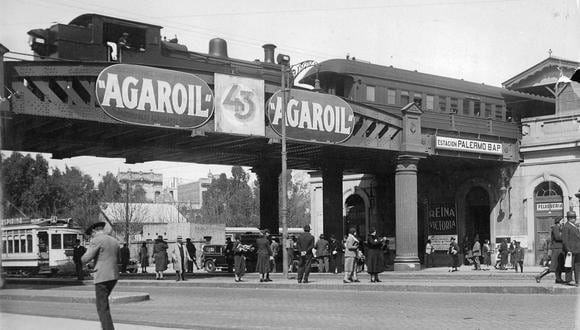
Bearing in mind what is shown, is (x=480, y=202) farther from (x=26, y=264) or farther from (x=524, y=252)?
(x=26, y=264)

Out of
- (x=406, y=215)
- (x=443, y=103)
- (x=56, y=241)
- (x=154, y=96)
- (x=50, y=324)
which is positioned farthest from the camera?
(x=56, y=241)

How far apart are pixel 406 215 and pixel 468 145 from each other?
500 cm

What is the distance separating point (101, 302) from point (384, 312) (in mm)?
6359

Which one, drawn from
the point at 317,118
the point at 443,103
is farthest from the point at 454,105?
the point at 317,118

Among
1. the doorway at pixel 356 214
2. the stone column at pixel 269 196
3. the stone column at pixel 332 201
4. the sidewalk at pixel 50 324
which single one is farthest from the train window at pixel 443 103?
the sidewalk at pixel 50 324

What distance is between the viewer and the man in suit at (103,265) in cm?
978

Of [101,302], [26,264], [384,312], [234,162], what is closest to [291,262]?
[234,162]

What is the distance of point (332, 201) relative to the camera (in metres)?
37.3

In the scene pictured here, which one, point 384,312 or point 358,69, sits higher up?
point 358,69

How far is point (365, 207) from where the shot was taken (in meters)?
44.5

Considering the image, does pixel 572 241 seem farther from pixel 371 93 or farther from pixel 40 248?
pixel 40 248

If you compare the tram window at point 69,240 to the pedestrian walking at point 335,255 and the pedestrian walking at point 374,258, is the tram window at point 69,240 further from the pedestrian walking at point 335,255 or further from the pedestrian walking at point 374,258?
the pedestrian walking at point 374,258

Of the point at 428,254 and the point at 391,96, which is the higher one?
the point at 391,96

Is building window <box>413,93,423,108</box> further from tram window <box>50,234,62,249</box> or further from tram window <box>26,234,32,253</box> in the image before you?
tram window <box>26,234,32,253</box>
